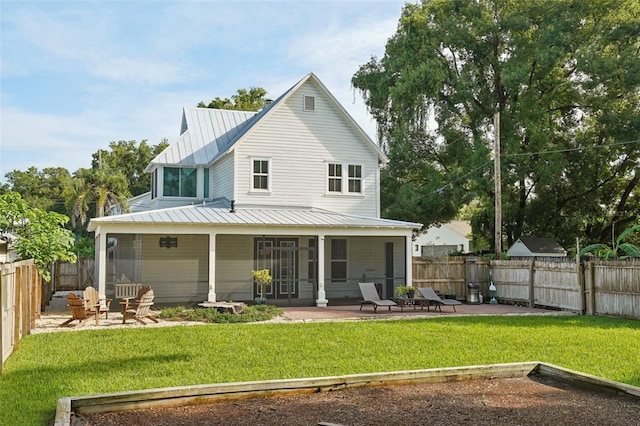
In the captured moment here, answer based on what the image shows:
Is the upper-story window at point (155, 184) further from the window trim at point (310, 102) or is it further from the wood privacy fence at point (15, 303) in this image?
the wood privacy fence at point (15, 303)

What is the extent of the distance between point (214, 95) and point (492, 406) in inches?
1749

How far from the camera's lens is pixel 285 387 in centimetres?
767

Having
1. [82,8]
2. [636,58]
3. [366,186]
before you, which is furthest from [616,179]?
[82,8]

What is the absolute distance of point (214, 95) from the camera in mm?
49031

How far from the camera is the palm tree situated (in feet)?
115

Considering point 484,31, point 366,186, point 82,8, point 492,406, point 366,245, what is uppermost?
point 484,31

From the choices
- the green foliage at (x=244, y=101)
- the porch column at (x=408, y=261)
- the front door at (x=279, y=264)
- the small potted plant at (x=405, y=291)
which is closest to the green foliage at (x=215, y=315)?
the front door at (x=279, y=264)

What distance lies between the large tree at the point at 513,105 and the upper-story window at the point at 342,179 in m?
9.44

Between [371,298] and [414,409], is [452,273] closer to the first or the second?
[371,298]

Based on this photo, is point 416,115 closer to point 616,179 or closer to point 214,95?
point 616,179

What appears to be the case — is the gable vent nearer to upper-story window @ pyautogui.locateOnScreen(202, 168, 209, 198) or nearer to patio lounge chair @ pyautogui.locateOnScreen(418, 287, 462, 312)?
upper-story window @ pyautogui.locateOnScreen(202, 168, 209, 198)

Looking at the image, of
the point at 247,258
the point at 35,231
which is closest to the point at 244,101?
the point at 247,258

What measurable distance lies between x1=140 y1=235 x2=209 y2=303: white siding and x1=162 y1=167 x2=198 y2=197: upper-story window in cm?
350

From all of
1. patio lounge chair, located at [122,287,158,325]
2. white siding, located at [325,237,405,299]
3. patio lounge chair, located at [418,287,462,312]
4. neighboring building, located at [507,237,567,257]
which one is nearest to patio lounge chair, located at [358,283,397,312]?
patio lounge chair, located at [418,287,462,312]
